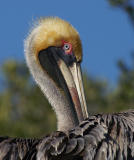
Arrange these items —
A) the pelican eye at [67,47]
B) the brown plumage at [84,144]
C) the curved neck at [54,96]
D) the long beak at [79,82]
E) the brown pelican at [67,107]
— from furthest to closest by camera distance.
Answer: the pelican eye at [67,47], the long beak at [79,82], the curved neck at [54,96], the brown pelican at [67,107], the brown plumage at [84,144]

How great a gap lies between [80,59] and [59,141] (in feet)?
8.72

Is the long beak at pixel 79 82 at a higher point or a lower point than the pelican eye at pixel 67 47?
lower

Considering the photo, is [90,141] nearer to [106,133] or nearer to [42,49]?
[106,133]

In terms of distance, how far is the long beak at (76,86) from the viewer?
9.40 m

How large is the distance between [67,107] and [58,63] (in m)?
A: 0.72

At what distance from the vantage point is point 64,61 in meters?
9.85

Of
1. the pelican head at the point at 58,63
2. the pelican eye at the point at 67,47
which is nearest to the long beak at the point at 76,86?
the pelican head at the point at 58,63

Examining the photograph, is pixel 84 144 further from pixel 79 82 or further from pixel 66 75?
pixel 66 75

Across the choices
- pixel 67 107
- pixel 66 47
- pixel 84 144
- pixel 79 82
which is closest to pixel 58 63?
pixel 66 47

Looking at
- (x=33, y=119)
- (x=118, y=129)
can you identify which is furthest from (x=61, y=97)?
(x=33, y=119)

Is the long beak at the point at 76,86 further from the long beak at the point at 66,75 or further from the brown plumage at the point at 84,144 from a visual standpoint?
the brown plumage at the point at 84,144

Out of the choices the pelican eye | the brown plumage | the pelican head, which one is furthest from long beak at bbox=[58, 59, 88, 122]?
the brown plumage

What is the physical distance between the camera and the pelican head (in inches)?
373

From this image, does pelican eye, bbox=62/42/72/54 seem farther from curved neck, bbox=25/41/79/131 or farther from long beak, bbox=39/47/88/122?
curved neck, bbox=25/41/79/131
